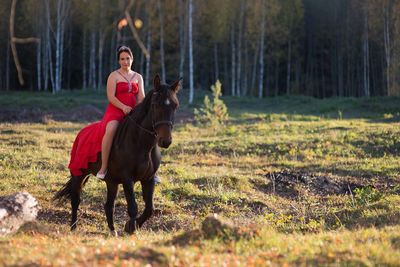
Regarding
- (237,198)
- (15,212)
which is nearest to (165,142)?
(15,212)

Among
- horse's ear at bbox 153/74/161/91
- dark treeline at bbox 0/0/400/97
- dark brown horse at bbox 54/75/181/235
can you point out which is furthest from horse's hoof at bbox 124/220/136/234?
dark treeline at bbox 0/0/400/97

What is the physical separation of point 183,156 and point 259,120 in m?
12.1

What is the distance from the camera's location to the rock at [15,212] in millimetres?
7410

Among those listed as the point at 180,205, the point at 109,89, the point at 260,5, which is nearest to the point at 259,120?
the point at 180,205

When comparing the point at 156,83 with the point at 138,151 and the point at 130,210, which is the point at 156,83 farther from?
the point at 130,210

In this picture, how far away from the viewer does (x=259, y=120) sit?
90.1 ft

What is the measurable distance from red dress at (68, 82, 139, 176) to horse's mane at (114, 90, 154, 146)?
27 cm

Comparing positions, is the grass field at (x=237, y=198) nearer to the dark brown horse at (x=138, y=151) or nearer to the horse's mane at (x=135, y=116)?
the dark brown horse at (x=138, y=151)

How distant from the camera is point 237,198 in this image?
11078 mm

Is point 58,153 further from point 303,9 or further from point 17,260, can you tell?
point 303,9

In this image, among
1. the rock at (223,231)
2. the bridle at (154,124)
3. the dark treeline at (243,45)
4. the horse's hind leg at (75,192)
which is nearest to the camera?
the rock at (223,231)

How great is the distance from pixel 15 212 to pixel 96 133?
177 centimetres

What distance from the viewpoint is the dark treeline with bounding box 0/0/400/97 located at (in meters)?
43.9

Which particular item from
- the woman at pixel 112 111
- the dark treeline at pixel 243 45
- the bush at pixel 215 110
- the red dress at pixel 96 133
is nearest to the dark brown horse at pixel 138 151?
the woman at pixel 112 111
